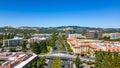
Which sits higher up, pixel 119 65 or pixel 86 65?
pixel 119 65

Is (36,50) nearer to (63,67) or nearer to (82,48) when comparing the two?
(82,48)

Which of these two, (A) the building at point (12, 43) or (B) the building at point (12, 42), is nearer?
(A) the building at point (12, 43)

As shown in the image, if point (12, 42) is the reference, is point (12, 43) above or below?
below

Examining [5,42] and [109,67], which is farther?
[5,42]

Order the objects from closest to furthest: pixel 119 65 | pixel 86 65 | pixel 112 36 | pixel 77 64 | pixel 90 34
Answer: pixel 119 65 → pixel 77 64 → pixel 86 65 → pixel 112 36 → pixel 90 34

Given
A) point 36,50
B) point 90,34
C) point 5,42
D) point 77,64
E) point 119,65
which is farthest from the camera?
point 90,34

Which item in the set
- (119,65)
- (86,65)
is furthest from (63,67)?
(119,65)

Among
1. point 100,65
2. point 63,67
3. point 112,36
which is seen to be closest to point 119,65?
point 100,65

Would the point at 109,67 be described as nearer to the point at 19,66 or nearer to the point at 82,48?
the point at 19,66

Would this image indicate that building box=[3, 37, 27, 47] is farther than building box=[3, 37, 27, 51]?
Yes
